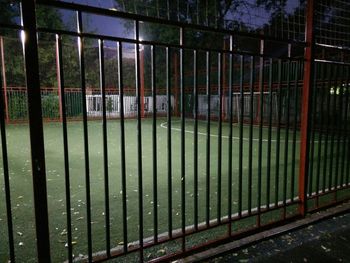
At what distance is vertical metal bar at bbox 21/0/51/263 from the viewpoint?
208 centimetres

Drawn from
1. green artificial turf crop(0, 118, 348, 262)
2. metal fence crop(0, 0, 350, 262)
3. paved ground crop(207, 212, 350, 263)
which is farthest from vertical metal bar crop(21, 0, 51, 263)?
paved ground crop(207, 212, 350, 263)

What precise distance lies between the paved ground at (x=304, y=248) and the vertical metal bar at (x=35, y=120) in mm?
1567

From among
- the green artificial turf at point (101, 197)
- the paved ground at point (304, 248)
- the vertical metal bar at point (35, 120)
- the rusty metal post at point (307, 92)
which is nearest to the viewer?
the vertical metal bar at point (35, 120)

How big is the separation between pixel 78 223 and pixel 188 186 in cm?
213

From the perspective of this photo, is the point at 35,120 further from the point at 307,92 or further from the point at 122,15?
the point at 307,92

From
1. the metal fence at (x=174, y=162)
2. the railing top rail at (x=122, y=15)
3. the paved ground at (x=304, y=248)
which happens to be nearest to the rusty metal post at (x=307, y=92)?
the metal fence at (x=174, y=162)

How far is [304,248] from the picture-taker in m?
3.30

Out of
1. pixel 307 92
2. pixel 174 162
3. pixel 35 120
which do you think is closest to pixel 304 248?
pixel 307 92

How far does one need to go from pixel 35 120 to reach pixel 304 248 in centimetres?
282

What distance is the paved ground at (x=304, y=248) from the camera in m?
3.10

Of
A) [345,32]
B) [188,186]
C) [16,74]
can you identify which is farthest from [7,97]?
[345,32]

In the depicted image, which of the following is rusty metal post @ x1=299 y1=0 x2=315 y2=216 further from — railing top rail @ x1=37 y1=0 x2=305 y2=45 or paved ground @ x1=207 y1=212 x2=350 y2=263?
railing top rail @ x1=37 y1=0 x2=305 y2=45

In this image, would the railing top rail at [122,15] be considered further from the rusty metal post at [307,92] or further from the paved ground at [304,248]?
the paved ground at [304,248]

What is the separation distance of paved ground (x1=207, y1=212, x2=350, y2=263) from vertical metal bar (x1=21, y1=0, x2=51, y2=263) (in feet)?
5.14
